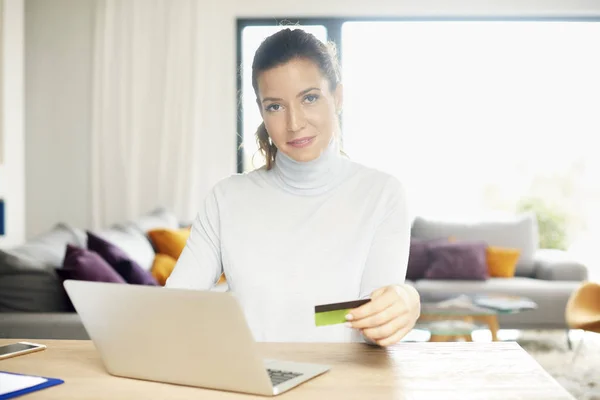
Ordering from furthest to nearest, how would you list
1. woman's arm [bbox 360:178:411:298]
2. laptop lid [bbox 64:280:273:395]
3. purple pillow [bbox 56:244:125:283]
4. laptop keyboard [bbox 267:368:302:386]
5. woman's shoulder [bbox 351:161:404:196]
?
1. purple pillow [bbox 56:244:125:283]
2. woman's shoulder [bbox 351:161:404:196]
3. woman's arm [bbox 360:178:411:298]
4. laptop keyboard [bbox 267:368:302:386]
5. laptop lid [bbox 64:280:273:395]

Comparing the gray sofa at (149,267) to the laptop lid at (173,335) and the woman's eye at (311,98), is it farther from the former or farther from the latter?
the laptop lid at (173,335)

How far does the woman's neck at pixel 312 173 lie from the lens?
1.62m

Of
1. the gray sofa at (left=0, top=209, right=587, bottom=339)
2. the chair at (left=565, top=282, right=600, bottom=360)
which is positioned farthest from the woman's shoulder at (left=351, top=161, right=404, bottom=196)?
the chair at (left=565, top=282, right=600, bottom=360)

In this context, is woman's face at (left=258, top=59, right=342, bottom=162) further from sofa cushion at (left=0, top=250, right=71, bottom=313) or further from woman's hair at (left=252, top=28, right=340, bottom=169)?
sofa cushion at (left=0, top=250, right=71, bottom=313)

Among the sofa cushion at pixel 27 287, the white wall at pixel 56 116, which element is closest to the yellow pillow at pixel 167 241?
the white wall at pixel 56 116

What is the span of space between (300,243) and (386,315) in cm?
43

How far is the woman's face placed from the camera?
1559 mm

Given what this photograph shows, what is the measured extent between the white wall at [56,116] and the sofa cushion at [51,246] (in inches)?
104

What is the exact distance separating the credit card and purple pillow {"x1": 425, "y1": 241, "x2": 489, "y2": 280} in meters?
3.97

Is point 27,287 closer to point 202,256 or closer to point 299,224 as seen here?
point 202,256

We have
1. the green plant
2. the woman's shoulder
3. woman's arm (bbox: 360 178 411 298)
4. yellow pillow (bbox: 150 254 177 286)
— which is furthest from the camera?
the green plant

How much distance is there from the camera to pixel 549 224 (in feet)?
24.1

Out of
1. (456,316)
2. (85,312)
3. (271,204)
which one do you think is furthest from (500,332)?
(85,312)

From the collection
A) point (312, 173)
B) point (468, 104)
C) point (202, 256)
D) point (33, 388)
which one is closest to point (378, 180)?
point (312, 173)
